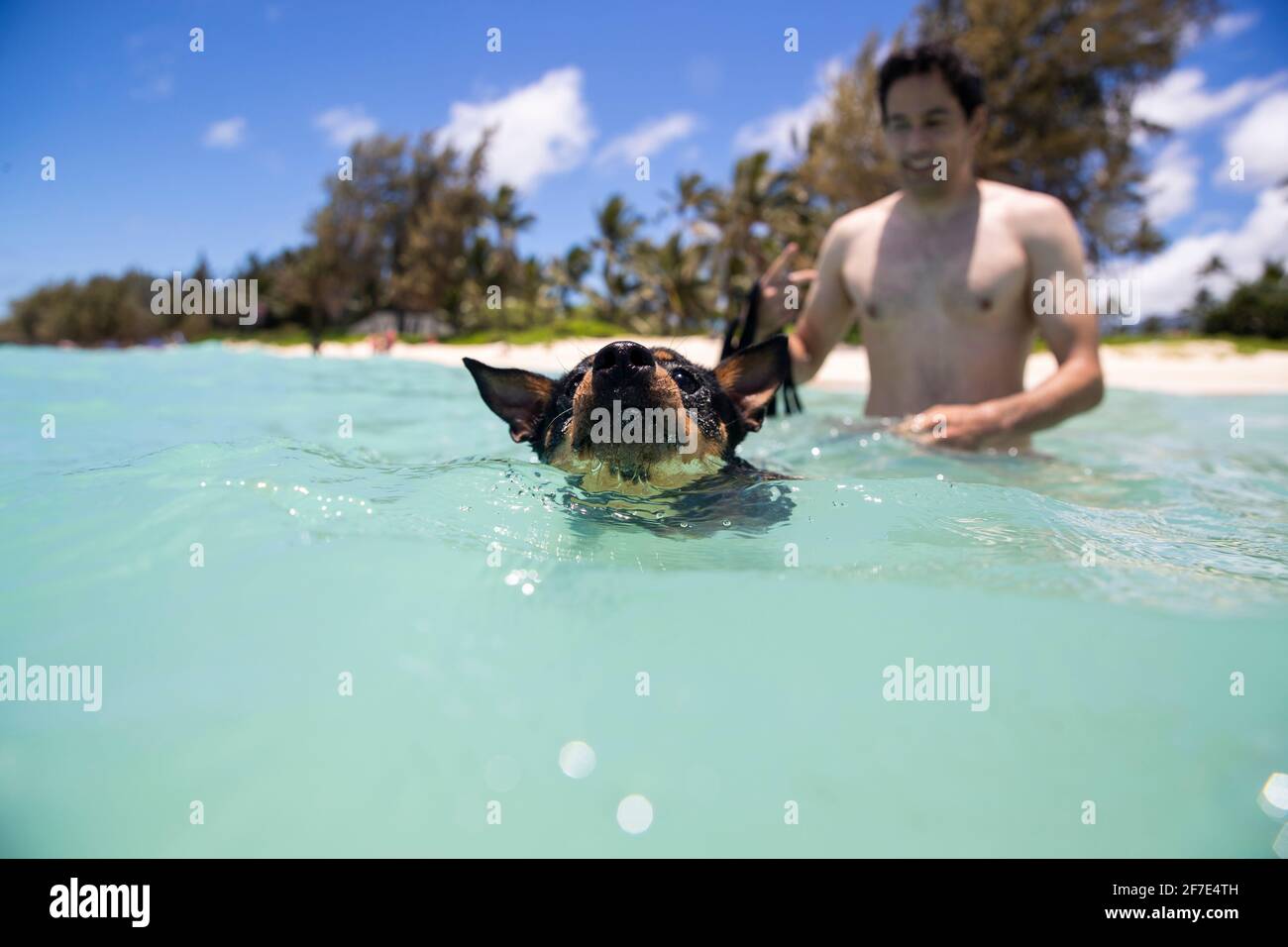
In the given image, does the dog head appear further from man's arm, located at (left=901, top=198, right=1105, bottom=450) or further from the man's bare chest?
the man's bare chest

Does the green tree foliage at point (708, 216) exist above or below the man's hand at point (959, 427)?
above

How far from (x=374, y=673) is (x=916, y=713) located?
47.8 inches

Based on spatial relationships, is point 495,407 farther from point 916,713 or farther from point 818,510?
point 916,713

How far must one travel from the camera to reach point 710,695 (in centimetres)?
179

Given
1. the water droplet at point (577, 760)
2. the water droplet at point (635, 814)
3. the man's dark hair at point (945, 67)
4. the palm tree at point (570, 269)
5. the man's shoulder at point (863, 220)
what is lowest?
the water droplet at point (635, 814)

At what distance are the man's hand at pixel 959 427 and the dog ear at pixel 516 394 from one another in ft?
5.91

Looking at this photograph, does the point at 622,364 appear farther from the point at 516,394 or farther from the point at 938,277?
the point at 938,277

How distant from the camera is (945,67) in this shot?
4.43 meters

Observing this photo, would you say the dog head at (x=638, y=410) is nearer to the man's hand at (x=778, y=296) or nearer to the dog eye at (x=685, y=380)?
the dog eye at (x=685, y=380)

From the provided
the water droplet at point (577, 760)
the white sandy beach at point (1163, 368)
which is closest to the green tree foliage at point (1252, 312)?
the white sandy beach at point (1163, 368)

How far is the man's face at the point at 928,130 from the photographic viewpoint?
14.6ft

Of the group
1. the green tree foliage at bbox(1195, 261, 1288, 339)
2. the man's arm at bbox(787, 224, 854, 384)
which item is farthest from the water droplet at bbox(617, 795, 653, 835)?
the green tree foliage at bbox(1195, 261, 1288, 339)

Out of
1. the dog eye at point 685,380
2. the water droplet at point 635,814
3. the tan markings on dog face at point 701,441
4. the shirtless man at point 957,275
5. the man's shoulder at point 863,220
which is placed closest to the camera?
the water droplet at point 635,814
